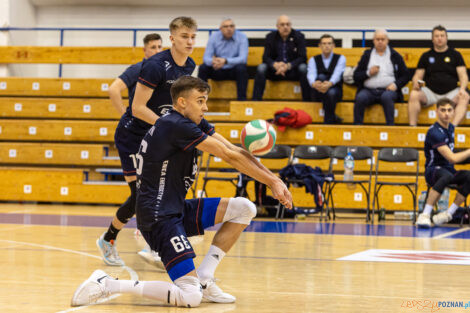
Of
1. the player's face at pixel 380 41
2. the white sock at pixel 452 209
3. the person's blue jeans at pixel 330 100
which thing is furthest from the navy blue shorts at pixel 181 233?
the player's face at pixel 380 41

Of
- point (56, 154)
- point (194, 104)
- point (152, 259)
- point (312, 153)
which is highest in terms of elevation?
point (194, 104)

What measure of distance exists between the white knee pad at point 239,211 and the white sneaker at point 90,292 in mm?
896

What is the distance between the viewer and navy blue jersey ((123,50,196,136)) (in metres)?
4.91

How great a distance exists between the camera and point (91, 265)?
519cm

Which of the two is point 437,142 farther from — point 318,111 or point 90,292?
point 90,292

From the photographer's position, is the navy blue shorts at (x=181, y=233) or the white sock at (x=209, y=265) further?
the white sock at (x=209, y=265)

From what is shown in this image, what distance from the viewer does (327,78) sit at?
457 inches

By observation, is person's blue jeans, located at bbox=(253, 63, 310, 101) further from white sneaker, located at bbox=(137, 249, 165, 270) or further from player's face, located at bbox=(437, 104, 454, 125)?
white sneaker, located at bbox=(137, 249, 165, 270)

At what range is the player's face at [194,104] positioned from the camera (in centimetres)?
380

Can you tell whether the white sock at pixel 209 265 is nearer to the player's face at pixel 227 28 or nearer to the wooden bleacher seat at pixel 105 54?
the player's face at pixel 227 28

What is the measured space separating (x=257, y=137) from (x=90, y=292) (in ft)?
4.53

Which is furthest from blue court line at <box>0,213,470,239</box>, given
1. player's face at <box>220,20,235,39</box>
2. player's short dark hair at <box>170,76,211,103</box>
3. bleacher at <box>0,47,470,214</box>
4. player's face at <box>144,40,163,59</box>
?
player's short dark hair at <box>170,76,211,103</box>

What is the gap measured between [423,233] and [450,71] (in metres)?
4.38

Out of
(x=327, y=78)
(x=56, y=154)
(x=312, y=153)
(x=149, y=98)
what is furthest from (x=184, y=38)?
(x=56, y=154)
